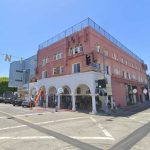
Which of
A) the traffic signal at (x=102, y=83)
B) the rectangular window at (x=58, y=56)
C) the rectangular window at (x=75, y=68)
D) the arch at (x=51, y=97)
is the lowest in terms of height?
the arch at (x=51, y=97)

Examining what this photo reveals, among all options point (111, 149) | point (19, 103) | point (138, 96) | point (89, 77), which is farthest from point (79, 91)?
point (111, 149)

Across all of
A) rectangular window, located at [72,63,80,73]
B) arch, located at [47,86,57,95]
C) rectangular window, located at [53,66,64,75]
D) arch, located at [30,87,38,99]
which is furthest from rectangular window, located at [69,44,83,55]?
arch, located at [30,87,38,99]

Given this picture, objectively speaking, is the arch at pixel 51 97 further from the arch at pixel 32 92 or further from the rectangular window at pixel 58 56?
the arch at pixel 32 92

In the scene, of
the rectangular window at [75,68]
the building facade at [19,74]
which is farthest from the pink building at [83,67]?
the building facade at [19,74]

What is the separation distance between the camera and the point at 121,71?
38156mm

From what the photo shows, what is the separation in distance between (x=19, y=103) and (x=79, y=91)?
16051 millimetres

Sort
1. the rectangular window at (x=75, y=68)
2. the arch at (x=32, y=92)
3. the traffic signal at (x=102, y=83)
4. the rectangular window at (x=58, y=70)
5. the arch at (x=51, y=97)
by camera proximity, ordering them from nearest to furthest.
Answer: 1. the traffic signal at (x=102, y=83)
2. the rectangular window at (x=75, y=68)
3. the rectangular window at (x=58, y=70)
4. the arch at (x=51, y=97)
5. the arch at (x=32, y=92)

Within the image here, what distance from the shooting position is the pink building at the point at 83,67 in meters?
27.7

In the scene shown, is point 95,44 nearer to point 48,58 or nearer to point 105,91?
point 105,91

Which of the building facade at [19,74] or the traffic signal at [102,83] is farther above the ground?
the building facade at [19,74]

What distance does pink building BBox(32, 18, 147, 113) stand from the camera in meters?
27.7

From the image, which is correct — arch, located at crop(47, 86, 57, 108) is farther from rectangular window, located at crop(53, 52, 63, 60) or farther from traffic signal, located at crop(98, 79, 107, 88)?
traffic signal, located at crop(98, 79, 107, 88)

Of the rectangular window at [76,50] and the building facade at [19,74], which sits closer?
the rectangular window at [76,50]

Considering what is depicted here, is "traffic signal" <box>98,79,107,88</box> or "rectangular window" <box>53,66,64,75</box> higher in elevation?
"rectangular window" <box>53,66,64,75</box>
